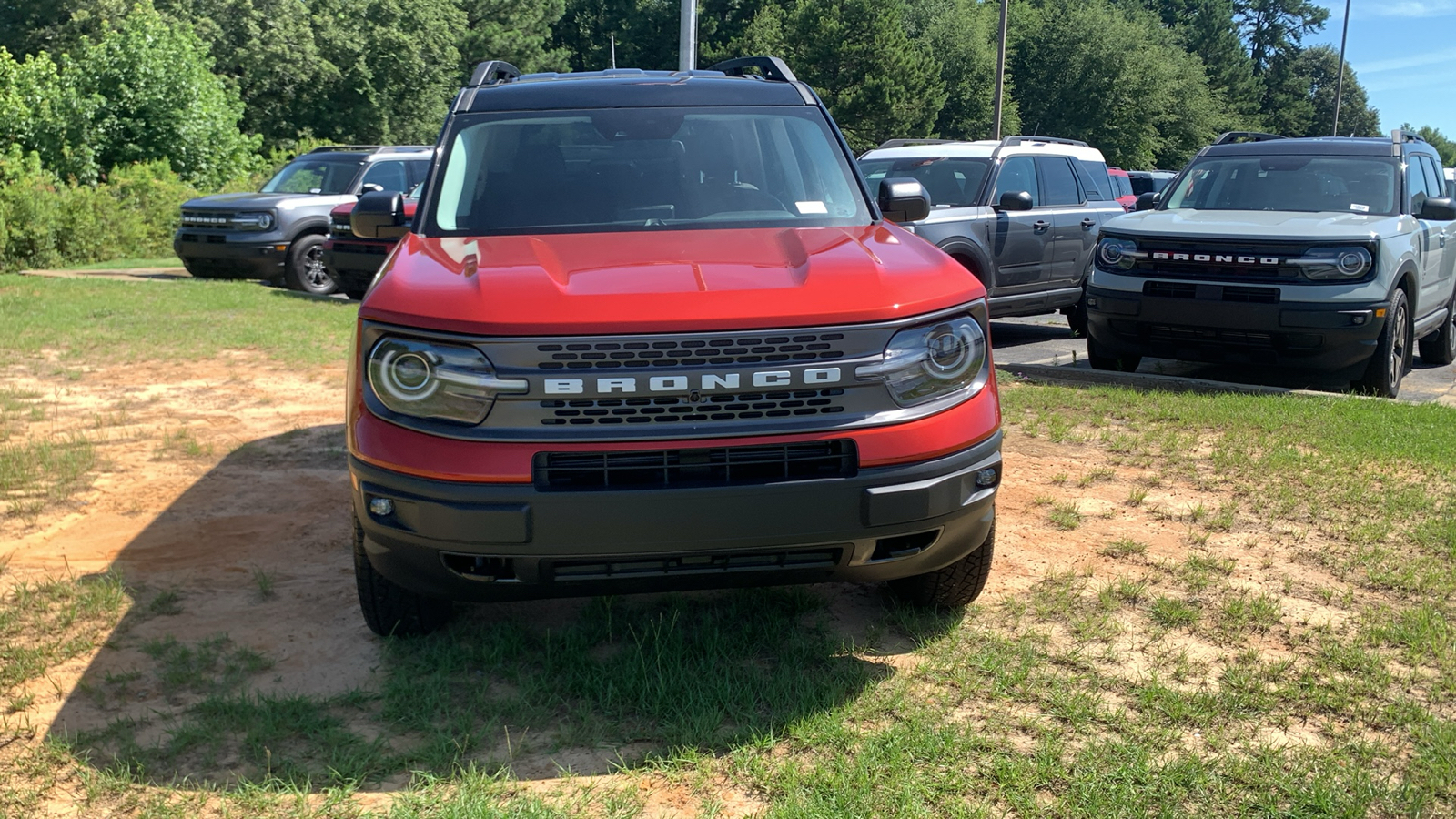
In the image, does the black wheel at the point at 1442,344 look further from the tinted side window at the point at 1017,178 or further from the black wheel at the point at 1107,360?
the tinted side window at the point at 1017,178

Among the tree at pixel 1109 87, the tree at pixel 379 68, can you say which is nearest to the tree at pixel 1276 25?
the tree at pixel 1109 87

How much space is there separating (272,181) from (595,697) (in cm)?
1500

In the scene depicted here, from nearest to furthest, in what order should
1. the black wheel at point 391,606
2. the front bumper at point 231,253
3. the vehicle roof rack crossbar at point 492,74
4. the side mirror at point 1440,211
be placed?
the black wheel at point 391,606 → the vehicle roof rack crossbar at point 492,74 → the side mirror at point 1440,211 → the front bumper at point 231,253

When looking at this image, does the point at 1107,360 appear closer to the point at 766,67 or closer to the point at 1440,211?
the point at 1440,211

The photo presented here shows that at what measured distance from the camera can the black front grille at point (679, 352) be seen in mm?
3266

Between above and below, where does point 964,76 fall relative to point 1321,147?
above

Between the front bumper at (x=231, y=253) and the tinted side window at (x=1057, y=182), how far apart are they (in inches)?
362

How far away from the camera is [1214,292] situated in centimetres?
858

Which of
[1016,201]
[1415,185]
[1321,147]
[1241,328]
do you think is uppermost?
[1321,147]

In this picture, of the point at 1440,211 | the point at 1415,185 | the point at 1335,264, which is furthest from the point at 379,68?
the point at 1335,264

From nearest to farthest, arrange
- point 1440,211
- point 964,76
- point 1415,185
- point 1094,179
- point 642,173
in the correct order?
point 642,173 < point 1440,211 < point 1415,185 < point 1094,179 < point 964,76

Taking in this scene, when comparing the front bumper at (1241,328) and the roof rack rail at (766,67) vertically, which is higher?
the roof rack rail at (766,67)

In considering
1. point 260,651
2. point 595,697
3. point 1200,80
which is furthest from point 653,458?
point 1200,80

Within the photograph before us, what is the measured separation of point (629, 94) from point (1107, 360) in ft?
19.4
